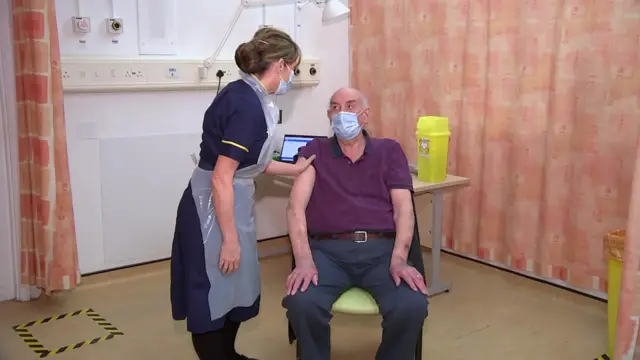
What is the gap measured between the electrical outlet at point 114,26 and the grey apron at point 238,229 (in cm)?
150

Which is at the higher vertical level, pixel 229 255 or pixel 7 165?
pixel 7 165

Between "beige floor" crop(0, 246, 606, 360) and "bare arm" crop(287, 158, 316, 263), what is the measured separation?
55 centimetres

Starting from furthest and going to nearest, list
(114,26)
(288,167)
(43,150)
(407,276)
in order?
(114,26) < (43,150) < (288,167) < (407,276)

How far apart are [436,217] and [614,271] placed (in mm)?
898

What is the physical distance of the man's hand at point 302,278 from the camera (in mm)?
2029

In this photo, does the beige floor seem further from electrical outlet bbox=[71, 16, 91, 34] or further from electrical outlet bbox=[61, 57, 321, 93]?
electrical outlet bbox=[71, 16, 91, 34]

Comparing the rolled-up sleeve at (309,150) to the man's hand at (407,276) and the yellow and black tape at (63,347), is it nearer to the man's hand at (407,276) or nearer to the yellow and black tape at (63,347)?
the man's hand at (407,276)

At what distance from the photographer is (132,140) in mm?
3305

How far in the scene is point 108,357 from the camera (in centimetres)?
243

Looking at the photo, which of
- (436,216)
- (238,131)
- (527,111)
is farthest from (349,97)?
(527,111)

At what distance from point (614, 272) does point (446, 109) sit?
57.2 inches

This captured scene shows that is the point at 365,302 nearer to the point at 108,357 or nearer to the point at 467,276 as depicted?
the point at 108,357

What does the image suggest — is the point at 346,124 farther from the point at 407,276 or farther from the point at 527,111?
the point at 527,111

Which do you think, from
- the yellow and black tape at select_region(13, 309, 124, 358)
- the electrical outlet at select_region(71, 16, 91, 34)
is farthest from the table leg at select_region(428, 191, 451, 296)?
the electrical outlet at select_region(71, 16, 91, 34)
